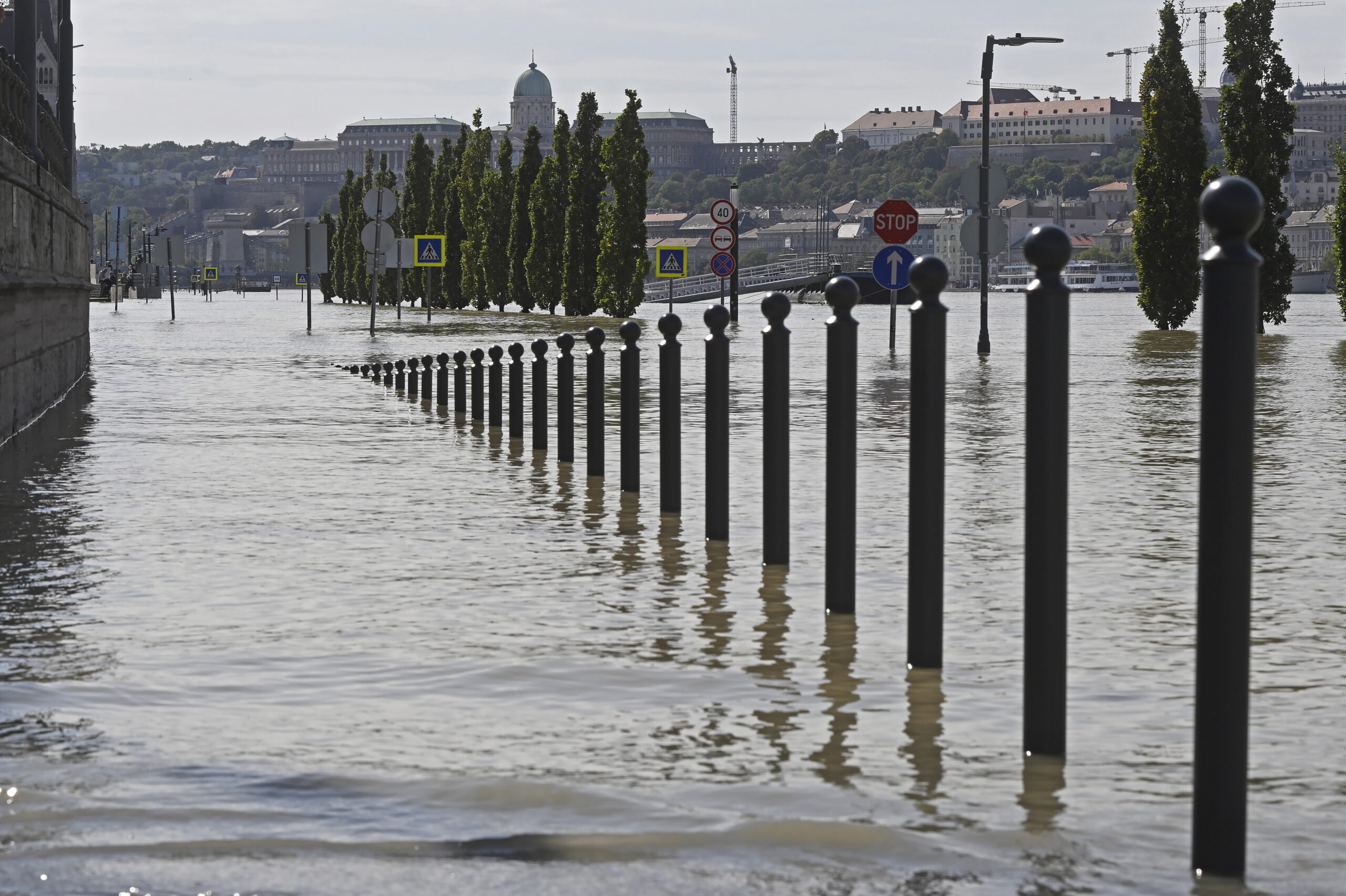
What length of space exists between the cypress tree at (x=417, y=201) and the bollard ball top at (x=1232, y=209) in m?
81.6

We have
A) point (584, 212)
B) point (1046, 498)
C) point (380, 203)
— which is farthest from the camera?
point (584, 212)

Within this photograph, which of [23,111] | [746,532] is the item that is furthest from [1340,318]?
[746,532]

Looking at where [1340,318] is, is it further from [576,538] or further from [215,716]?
[215,716]

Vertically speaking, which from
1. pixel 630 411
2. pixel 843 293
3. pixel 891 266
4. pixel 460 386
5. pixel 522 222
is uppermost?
pixel 522 222

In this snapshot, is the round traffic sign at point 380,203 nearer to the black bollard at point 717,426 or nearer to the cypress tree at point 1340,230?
the cypress tree at point 1340,230

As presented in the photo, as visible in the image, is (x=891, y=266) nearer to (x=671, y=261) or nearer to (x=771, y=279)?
(x=671, y=261)

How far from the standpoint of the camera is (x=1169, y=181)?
4438 centimetres

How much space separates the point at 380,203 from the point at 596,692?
1227 inches

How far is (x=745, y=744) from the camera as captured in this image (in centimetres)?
447

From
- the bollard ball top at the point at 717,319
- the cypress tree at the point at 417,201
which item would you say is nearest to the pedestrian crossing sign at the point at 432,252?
the cypress tree at the point at 417,201

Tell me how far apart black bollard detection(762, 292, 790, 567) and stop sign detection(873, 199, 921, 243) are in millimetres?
20942

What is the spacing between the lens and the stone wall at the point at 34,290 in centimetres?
1250

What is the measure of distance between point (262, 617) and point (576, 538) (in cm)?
228

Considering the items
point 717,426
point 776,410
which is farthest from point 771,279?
point 776,410
